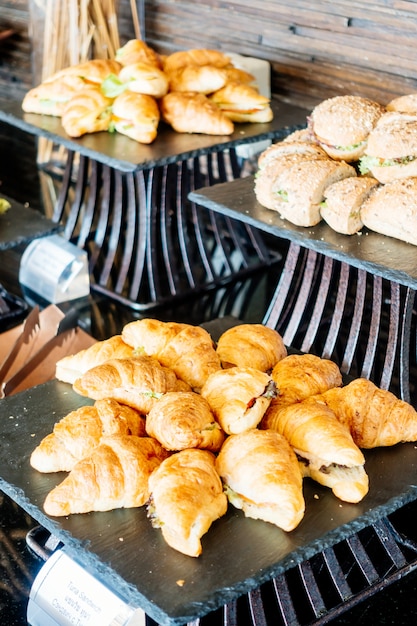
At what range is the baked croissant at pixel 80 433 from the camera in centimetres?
180

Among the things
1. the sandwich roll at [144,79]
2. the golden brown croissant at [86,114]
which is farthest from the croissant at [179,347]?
the sandwich roll at [144,79]

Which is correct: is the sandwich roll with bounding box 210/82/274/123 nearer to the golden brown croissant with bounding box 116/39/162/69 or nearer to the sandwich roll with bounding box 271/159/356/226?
the golden brown croissant with bounding box 116/39/162/69

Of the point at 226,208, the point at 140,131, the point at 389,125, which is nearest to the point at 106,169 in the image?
the point at 140,131

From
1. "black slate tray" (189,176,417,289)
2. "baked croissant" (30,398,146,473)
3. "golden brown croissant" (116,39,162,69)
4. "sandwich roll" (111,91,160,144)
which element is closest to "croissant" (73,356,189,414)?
"baked croissant" (30,398,146,473)

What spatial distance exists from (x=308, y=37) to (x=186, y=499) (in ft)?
10.3

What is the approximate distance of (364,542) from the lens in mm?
2279

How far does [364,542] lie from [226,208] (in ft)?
3.71

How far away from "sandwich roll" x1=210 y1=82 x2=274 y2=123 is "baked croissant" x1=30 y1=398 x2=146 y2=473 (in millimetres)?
2179

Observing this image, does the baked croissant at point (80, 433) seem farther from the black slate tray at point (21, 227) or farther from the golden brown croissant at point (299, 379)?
the black slate tray at point (21, 227)

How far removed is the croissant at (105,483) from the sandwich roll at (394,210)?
1163 millimetres

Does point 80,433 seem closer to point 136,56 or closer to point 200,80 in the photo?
point 200,80

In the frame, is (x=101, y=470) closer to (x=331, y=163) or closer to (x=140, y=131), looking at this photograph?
(x=331, y=163)

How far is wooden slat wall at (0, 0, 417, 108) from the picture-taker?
3.77 metres

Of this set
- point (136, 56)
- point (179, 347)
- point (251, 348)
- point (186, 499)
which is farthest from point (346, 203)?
point (136, 56)
